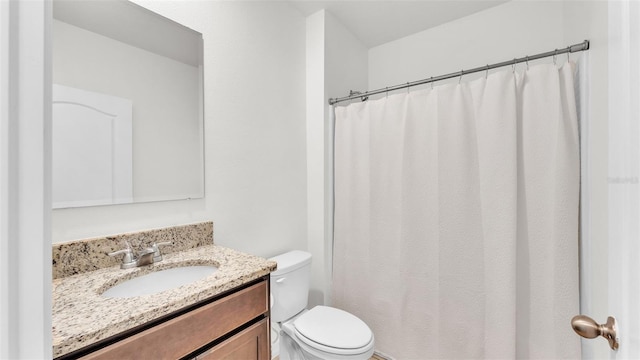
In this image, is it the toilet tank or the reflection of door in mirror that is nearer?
the reflection of door in mirror

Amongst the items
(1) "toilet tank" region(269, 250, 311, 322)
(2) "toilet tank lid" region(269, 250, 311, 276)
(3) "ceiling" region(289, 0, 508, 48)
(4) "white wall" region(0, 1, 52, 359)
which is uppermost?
(3) "ceiling" region(289, 0, 508, 48)

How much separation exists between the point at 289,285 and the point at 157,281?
72 centimetres

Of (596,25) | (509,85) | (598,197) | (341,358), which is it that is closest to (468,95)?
(509,85)

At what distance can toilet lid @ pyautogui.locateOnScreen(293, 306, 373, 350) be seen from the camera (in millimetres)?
1359

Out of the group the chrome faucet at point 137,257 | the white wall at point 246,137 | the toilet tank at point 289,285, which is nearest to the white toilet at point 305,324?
the toilet tank at point 289,285

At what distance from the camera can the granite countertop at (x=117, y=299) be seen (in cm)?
67

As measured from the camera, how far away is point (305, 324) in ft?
4.93

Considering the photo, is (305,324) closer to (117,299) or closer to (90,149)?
(117,299)

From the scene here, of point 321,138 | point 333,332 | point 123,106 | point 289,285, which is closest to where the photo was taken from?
point 123,106

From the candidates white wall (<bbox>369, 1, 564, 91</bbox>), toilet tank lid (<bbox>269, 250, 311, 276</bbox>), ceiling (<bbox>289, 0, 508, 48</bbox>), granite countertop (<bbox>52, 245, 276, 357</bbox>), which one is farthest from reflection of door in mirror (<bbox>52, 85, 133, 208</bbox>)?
white wall (<bbox>369, 1, 564, 91</bbox>)

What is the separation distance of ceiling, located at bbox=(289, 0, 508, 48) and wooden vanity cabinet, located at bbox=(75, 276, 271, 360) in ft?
6.32

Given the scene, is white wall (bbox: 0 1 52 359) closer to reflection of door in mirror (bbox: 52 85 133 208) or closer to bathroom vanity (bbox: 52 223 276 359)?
bathroom vanity (bbox: 52 223 276 359)

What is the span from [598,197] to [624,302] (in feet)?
2.66

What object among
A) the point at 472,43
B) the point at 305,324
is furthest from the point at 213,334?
the point at 472,43
